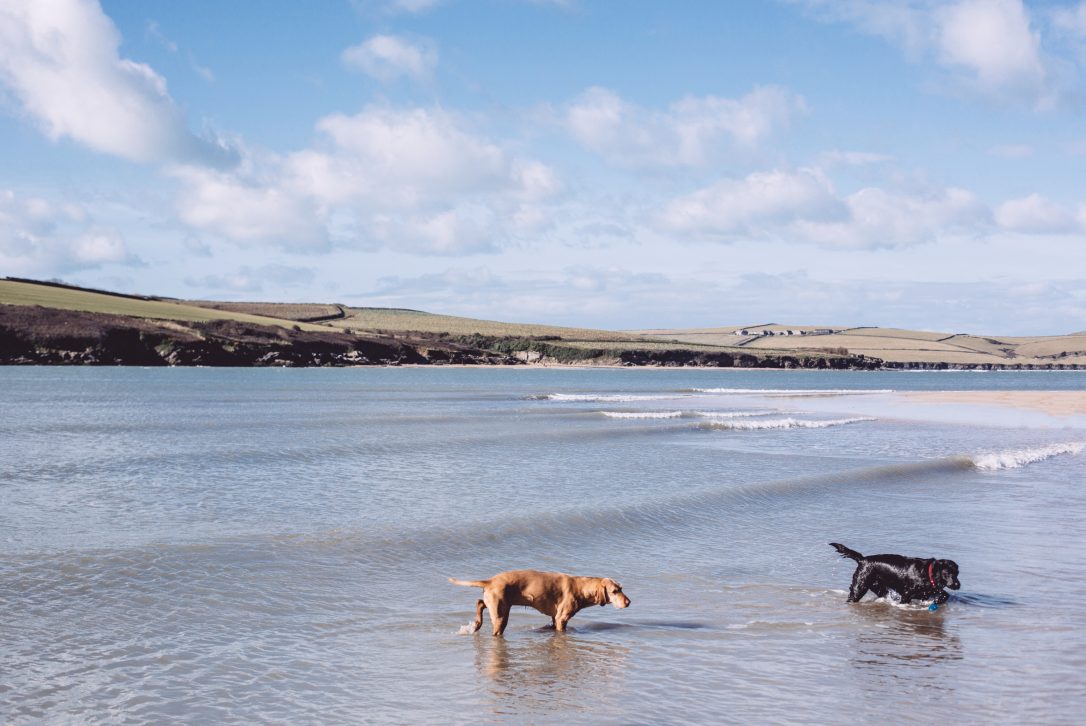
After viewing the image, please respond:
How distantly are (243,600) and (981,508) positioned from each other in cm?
1300

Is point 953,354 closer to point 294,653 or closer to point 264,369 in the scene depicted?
point 264,369

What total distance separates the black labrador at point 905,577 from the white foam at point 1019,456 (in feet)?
46.4

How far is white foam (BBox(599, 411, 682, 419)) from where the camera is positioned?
41969 mm

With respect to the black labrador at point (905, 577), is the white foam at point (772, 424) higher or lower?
lower

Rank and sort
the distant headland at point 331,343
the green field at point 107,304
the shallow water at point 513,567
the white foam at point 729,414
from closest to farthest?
the shallow water at point 513,567 < the white foam at point 729,414 < the distant headland at point 331,343 < the green field at point 107,304

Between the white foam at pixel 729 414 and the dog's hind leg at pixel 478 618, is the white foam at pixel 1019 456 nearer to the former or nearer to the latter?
the white foam at pixel 729 414

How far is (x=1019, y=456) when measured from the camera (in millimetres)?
24438

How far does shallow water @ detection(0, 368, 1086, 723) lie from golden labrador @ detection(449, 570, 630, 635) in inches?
10.6

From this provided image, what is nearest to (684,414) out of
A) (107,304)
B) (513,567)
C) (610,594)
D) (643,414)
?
(643,414)

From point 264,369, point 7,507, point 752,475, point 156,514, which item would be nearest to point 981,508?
point 752,475

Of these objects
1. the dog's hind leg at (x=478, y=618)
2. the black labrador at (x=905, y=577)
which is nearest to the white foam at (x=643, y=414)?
the black labrador at (x=905, y=577)

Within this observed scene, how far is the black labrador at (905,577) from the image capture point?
32.3ft

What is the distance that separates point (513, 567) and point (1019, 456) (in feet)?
60.5

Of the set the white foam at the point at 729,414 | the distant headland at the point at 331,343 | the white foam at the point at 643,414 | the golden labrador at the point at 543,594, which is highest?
the distant headland at the point at 331,343
